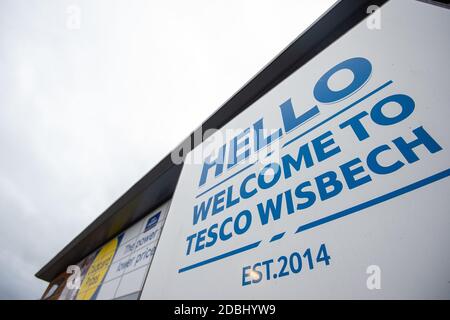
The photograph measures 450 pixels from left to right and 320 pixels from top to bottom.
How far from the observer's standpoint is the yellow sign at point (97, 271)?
297 centimetres

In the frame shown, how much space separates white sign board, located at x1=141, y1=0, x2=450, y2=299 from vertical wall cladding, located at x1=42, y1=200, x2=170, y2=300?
1189 mm

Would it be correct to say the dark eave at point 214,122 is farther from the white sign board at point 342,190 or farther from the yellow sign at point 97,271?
the white sign board at point 342,190

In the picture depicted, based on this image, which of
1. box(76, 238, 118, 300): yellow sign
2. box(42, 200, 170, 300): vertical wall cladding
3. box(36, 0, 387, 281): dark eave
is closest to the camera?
box(36, 0, 387, 281): dark eave

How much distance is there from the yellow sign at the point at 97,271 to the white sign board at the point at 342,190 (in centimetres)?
229

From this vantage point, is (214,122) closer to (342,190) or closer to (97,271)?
(342,190)

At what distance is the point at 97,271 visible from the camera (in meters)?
3.27

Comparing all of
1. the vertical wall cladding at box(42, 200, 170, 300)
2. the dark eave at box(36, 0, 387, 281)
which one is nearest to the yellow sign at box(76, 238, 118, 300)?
the vertical wall cladding at box(42, 200, 170, 300)

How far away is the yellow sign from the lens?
9.75 ft

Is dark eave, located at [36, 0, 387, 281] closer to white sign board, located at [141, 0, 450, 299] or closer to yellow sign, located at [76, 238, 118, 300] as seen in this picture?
yellow sign, located at [76, 238, 118, 300]

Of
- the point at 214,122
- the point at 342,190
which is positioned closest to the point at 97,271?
the point at 214,122
